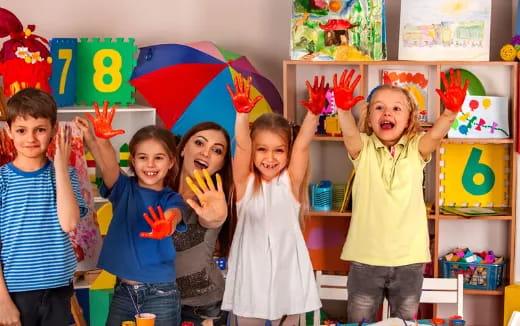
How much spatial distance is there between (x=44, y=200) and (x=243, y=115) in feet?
1.93

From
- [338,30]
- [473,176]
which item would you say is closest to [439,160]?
[473,176]

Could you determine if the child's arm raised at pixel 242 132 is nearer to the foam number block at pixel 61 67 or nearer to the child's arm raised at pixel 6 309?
the child's arm raised at pixel 6 309

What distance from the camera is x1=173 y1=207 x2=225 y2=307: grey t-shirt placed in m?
2.53

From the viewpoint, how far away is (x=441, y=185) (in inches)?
143

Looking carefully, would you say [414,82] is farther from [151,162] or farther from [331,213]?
[151,162]

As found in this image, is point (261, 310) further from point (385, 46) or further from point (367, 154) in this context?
point (385, 46)

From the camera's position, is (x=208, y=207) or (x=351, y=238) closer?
(x=208, y=207)

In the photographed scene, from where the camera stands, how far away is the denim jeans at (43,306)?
223cm

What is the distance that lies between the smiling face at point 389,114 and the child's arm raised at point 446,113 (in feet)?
0.29

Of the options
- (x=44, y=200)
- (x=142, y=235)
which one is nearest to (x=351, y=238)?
(x=142, y=235)

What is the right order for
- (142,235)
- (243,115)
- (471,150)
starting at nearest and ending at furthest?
(142,235), (243,115), (471,150)

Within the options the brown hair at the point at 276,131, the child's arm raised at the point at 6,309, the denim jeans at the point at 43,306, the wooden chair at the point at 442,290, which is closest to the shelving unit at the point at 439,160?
the wooden chair at the point at 442,290

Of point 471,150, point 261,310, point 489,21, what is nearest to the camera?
point 261,310

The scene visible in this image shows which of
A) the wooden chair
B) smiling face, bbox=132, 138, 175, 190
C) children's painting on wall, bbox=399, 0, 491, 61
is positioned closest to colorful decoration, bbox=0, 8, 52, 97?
smiling face, bbox=132, 138, 175, 190
